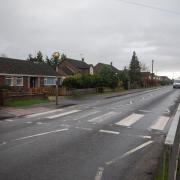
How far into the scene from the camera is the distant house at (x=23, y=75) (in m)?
35.4

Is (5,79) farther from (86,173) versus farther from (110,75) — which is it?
(86,173)

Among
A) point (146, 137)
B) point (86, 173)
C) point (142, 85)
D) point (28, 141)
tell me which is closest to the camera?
point (86, 173)

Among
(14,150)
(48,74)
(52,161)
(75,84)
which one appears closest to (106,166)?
(52,161)

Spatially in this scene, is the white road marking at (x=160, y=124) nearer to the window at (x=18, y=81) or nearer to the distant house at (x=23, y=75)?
the distant house at (x=23, y=75)

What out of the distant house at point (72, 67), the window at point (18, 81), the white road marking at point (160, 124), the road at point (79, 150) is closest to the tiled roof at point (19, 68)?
the window at point (18, 81)

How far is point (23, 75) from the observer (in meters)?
37.8

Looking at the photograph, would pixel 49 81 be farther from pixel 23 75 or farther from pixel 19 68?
pixel 23 75

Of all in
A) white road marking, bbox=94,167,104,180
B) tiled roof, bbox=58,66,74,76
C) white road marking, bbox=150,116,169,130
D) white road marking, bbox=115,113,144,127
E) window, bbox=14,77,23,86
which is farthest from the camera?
tiled roof, bbox=58,66,74,76

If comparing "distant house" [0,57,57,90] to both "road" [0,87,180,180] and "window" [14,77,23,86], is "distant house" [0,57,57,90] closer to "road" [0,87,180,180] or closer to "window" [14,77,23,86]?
"window" [14,77,23,86]

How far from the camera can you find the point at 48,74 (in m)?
44.2

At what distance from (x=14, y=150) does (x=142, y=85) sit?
7418 centimetres

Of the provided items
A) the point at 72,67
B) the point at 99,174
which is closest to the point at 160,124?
the point at 99,174

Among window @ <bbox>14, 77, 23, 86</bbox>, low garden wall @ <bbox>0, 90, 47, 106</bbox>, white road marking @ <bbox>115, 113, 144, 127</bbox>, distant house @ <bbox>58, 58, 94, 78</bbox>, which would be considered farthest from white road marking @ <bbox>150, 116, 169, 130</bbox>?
distant house @ <bbox>58, 58, 94, 78</bbox>

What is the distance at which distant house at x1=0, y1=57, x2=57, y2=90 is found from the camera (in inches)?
1395
